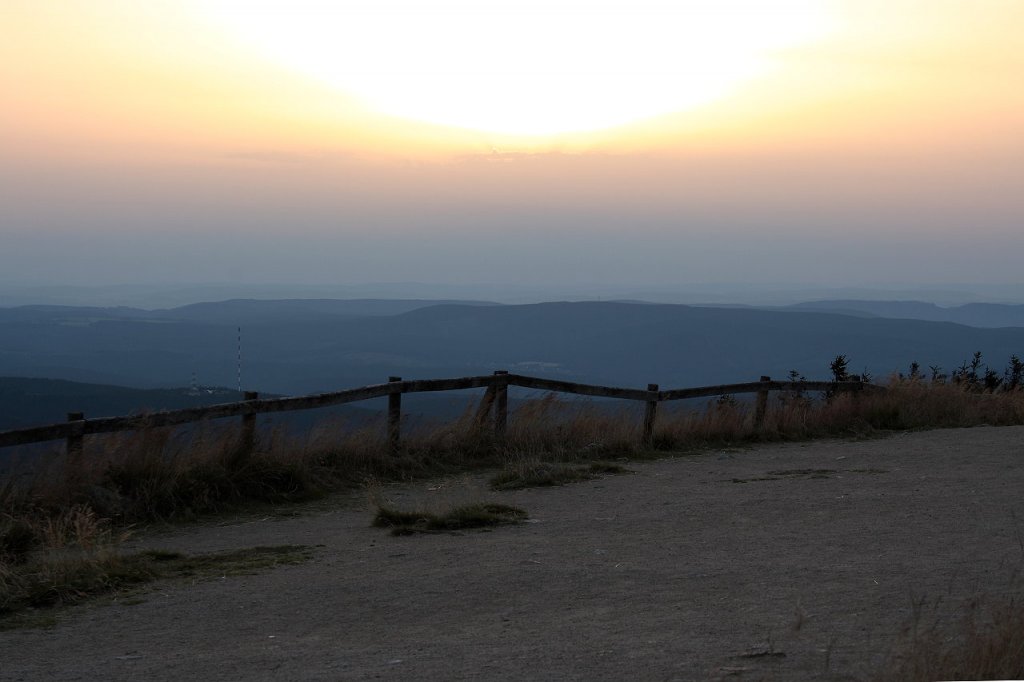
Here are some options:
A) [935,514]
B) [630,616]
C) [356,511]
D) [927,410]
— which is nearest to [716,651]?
[630,616]

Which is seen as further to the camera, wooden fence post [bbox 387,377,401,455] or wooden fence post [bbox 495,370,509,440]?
wooden fence post [bbox 495,370,509,440]

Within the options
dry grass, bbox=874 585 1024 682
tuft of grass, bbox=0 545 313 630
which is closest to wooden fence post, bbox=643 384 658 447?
tuft of grass, bbox=0 545 313 630

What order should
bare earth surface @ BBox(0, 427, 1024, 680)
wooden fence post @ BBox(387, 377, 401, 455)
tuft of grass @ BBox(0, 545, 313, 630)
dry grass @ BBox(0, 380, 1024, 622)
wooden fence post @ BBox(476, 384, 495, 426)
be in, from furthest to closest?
wooden fence post @ BBox(476, 384, 495, 426) < wooden fence post @ BBox(387, 377, 401, 455) < dry grass @ BBox(0, 380, 1024, 622) < tuft of grass @ BBox(0, 545, 313, 630) < bare earth surface @ BBox(0, 427, 1024, 680)

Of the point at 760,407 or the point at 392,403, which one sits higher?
the point at 392,403

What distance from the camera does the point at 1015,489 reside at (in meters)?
11.3

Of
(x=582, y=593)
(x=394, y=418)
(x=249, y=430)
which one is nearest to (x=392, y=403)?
(x=394, y=418)

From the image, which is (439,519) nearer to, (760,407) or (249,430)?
(249,430)

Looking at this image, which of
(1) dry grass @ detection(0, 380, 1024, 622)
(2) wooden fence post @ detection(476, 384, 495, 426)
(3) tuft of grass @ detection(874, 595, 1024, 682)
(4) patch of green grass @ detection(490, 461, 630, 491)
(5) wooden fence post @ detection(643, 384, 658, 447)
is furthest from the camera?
(5) wooden fence post @ detection(643, 384, 658, 447)

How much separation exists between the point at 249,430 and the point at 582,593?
235 inches

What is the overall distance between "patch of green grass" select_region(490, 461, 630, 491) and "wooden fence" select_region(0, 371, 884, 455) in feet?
5.06

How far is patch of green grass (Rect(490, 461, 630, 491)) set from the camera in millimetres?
12641

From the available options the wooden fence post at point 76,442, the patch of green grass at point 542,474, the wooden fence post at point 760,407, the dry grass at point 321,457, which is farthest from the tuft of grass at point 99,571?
the wooden fence post at point 760,407

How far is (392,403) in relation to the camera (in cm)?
1372

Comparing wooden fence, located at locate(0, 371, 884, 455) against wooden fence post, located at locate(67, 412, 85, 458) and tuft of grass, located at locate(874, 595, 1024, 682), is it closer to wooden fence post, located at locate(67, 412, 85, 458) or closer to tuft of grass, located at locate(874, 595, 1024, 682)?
wooden fence post, located at locate(67, 412, 85, 458)
